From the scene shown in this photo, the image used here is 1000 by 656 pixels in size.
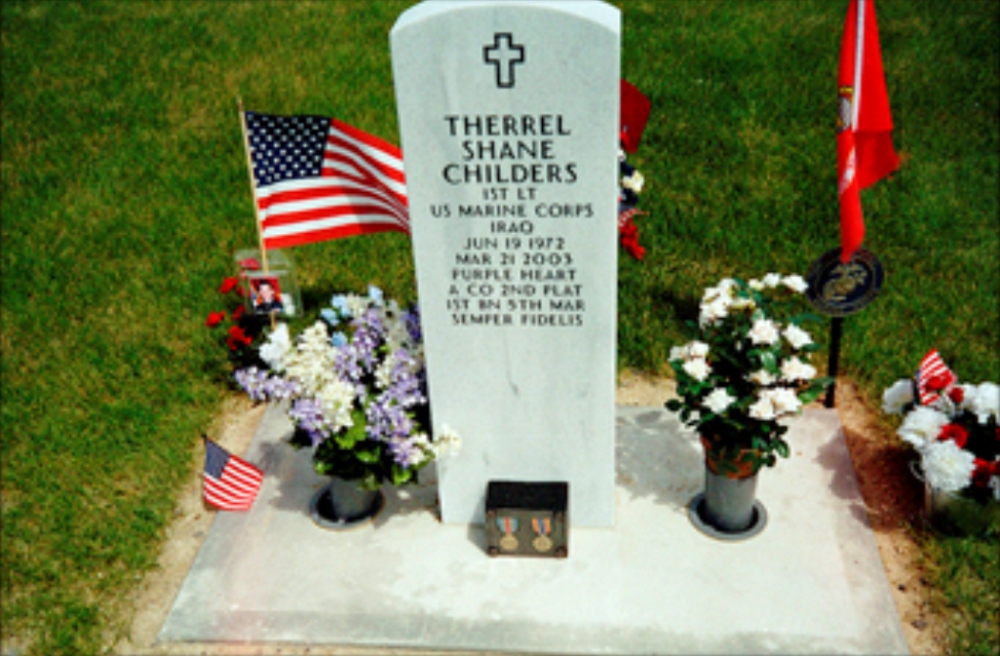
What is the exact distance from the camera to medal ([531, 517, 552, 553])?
Result: 452 cm

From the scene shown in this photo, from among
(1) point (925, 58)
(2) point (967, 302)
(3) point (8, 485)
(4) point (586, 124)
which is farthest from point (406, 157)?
(1) point (925, 58)

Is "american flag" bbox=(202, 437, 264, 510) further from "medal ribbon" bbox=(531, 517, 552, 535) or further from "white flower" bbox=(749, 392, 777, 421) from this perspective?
"white flower" bbox=(749, 392, 777, 421)

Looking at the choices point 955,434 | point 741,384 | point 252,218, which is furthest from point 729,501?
point 252,218

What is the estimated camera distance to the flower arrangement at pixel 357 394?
4371 mm

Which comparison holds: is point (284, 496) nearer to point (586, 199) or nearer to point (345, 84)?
point (586, 199)

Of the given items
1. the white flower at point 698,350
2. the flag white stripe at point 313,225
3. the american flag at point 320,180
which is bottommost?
the white flower at point 698,350

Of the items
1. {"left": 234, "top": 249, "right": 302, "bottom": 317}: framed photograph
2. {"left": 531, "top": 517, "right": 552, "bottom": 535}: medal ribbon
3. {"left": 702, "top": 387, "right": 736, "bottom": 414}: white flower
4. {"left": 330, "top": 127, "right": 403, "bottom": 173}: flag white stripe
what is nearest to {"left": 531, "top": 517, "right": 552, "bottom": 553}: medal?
{"left": 531, "top": 517, "right": 552, "bottom": 535}: medal ribbon

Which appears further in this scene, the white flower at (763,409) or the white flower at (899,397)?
the white flower at (899,397)

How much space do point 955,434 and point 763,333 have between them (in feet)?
3.84

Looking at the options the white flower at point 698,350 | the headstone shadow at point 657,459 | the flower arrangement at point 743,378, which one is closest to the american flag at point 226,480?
the headstone shadow at point 657,459

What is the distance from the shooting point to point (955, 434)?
14.9 feet

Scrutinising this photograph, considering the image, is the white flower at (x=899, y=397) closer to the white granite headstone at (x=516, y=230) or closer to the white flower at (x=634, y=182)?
the white granite headstone at (x=516, y=230)

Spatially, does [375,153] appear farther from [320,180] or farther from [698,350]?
[698,350]

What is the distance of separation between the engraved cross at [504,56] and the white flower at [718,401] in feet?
5.41
